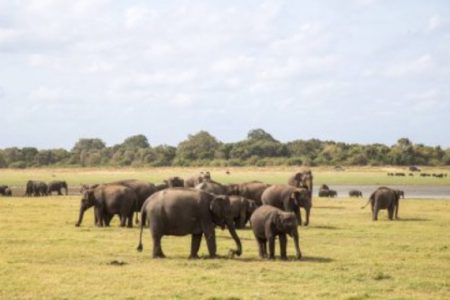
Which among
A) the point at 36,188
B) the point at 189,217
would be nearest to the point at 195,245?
the point at 189,217

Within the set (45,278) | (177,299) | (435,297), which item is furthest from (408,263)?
(45,278)

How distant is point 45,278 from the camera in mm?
17141

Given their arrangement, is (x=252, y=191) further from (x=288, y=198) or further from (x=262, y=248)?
(x=262, y=248)

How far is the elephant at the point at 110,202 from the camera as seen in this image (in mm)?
30016

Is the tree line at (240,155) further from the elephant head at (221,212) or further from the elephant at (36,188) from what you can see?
the elephant head at (221,212)

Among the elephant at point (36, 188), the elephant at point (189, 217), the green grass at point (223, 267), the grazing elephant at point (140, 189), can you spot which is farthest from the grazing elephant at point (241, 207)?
the elephant at point (36, 188)

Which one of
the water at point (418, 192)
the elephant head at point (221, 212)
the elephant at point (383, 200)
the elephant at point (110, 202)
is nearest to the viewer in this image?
the elephant head at point (221, 212)

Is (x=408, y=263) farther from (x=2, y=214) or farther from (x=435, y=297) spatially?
(x=2, y=214)

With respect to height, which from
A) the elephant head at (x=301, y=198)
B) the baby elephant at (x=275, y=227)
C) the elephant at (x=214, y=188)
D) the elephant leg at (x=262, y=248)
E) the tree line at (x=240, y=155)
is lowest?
the elephant leg at (x=262, y=248)

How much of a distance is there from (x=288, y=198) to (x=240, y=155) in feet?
391

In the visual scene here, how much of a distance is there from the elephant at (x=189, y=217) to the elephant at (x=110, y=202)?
917 centimetres

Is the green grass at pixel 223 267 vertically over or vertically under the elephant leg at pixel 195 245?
under

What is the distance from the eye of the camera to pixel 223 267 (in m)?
18.9

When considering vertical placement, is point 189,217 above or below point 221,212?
below
